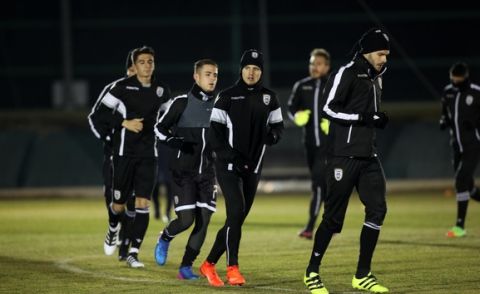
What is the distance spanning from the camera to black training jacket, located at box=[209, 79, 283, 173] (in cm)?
1122

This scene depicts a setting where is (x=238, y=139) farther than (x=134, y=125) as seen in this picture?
No

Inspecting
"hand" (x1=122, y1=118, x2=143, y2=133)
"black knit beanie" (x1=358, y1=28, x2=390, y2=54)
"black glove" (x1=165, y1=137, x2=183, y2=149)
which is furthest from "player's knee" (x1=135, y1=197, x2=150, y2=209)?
"black knit beanie" (x1=358, y1=28, x2=390, y2=54)

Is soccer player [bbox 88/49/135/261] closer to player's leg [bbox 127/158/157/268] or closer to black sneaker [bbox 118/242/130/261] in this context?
black sneaker [bbox 118/242/130/261]

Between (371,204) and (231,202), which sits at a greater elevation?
(371,204)

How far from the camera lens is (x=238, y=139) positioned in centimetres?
1127

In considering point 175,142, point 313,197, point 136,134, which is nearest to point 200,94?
point 175,142

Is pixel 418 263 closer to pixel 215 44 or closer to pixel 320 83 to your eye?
pixel 320 83

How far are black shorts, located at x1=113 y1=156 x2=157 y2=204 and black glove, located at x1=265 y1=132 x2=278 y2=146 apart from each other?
7.78 feet

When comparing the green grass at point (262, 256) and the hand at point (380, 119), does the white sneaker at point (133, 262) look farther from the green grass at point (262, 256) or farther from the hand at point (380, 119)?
the hand at point (380, 119)

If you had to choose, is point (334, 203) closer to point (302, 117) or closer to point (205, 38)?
point (302, 117)

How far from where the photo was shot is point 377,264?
12.9 m

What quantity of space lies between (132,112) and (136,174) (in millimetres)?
734

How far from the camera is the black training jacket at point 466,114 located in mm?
15953

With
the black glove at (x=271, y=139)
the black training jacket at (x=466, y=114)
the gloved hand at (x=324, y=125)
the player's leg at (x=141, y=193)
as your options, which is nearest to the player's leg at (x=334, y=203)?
the black glove at (x=271, y=139)
